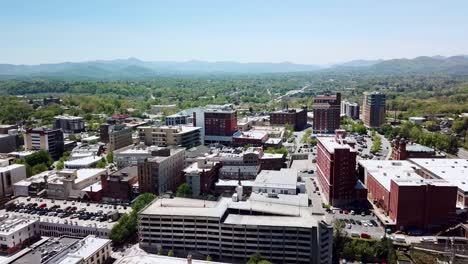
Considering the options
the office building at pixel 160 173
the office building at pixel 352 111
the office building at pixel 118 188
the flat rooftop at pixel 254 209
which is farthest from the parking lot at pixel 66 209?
the office building at pixel 352 111

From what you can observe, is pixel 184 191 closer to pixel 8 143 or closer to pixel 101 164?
pixel 101 164

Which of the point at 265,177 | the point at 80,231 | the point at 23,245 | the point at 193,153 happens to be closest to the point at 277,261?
the point at 265,177

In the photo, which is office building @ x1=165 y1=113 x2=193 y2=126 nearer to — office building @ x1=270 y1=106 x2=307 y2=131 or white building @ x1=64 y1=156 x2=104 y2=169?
white building @ x1=64 y1=156 x2=104 y2=169

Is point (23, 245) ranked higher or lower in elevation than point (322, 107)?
lower

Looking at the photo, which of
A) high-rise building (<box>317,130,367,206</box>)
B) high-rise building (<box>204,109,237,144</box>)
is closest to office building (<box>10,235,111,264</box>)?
high-rise building (<box>317,130,367,206</box>)

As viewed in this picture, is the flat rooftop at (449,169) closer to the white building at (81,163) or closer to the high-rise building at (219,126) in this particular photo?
the high-rise building at (219,126)

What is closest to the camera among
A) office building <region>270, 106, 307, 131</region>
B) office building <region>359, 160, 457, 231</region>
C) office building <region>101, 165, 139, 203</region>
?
office building <region>359, 160, 457, 231</region>

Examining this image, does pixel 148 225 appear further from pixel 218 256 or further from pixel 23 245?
pixel 23 245

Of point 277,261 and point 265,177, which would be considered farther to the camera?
point 265,177
